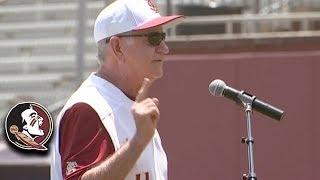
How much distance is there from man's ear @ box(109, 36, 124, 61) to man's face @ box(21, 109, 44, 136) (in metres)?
3.09

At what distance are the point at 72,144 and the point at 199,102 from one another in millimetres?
4750

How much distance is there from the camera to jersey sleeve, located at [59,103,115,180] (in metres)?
2.49

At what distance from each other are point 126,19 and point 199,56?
4.55m

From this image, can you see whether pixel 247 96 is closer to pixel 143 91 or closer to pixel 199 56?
pixel 143 91

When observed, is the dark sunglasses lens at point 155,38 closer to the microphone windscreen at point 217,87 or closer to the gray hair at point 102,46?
the gray hair at point 102,46

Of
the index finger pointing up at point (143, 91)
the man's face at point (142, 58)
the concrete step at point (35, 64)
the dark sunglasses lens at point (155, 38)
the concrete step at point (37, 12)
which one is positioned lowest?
the concrete step at point (35, 64)

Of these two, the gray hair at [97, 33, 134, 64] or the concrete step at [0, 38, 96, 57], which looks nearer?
the gray hair at [97, 33, 134, 64]

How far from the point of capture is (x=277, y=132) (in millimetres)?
7180

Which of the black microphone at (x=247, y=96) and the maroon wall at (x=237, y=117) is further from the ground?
the black microphone at (x=247, y=96)

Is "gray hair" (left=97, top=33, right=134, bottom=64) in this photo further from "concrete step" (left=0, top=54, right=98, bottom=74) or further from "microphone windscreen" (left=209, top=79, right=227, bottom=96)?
Answer: "concrete step" (left=0, top=54, right=98, bottom=74)

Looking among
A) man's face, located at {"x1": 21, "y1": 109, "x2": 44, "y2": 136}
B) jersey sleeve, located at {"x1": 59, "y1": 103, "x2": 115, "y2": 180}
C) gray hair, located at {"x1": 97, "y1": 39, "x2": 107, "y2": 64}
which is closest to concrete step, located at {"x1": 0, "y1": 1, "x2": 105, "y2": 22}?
man's face, located at {"x1": 21, "y1": 109, "x2": 44, "y2": 136}

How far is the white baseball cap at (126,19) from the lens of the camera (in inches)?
108

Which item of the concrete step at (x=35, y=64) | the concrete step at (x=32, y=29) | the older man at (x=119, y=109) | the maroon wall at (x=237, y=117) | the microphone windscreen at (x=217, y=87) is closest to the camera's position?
the older man at (x=119, y=109)
